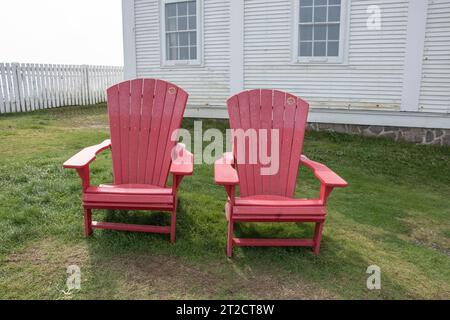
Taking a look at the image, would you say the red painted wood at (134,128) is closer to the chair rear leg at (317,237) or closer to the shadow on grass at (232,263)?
the shadow on grass at (232,263)

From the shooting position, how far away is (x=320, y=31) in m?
6.98

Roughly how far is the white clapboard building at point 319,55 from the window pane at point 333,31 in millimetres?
18

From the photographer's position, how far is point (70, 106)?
12242 millimetres

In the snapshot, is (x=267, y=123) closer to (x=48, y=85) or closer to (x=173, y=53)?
(x=173, y=53)

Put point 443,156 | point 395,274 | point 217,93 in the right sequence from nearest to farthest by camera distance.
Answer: point 395,274 → point 443,156 → point 217,93

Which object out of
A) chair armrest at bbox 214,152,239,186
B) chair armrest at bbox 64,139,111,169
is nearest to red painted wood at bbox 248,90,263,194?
chair armrest at bbox 214,152,239,186

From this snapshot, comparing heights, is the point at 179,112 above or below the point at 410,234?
above

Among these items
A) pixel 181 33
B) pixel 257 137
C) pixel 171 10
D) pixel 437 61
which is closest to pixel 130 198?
pixel 257 137

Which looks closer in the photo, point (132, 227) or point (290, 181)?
point (132, 227)

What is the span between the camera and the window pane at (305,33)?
278 inches
